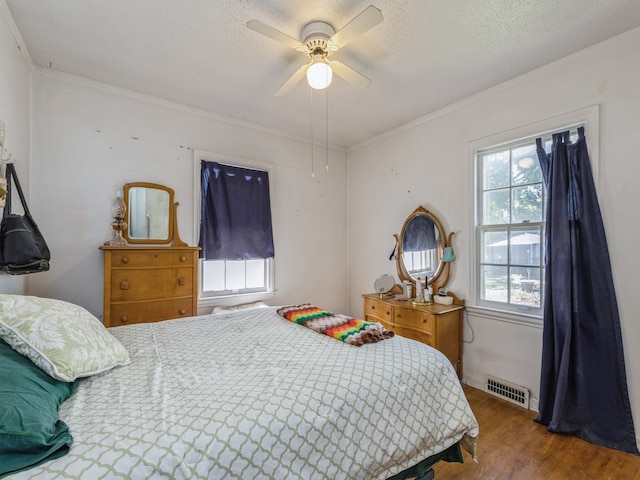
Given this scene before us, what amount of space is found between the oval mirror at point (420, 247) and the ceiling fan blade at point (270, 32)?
2054mm

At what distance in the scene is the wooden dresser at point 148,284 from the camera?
233 cm

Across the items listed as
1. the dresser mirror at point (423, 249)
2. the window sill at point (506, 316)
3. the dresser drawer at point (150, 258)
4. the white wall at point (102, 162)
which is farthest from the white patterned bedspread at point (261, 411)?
the dresser mirror at point (423, 249)

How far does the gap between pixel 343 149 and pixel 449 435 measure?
140 inches

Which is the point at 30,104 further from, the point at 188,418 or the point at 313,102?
the point at 188,418

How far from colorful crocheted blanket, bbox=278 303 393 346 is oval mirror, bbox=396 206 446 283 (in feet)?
4.73

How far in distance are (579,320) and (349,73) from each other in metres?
2.30

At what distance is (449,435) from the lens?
147cm

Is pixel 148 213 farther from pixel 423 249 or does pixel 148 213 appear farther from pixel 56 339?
pixel 423 249

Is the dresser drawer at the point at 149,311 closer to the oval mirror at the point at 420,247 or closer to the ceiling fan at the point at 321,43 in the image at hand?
the ceiling fan at the point at 321,43

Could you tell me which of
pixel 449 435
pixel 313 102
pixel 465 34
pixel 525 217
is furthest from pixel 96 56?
pixel 525 217

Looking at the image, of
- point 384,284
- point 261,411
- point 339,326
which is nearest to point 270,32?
point 339,326

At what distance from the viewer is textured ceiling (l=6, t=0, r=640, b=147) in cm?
183

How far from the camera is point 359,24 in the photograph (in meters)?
1.68

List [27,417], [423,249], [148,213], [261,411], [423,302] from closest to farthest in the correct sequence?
[27,417]
[261,411]
[148,213]
[423,302]
[423,249]
